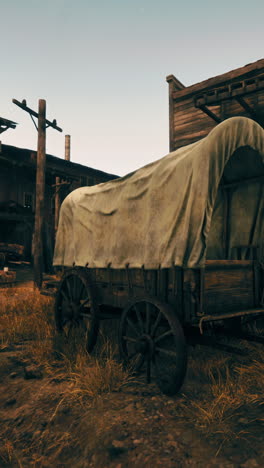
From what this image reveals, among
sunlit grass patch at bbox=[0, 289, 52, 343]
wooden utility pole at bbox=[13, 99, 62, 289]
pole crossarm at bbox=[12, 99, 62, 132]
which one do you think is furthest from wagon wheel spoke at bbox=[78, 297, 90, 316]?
pole crossarm at bbox=[12, 99, 62, 132]

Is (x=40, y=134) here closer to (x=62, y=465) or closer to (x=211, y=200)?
(x=211, y=200)

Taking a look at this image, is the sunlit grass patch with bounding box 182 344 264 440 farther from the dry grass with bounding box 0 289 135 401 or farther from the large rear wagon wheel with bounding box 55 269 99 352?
the large rear wagon wheel with bounding box 55 269 99 352

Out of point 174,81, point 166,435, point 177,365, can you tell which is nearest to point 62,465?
point 166,435

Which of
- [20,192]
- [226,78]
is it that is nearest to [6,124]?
[20,192]

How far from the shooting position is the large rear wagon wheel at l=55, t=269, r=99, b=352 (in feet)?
16.2

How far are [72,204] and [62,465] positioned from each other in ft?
13.3

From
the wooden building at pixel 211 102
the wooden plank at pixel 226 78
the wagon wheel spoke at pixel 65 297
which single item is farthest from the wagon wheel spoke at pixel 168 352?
the wooden plank at pixel 226 78

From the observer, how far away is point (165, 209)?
12.2 ft

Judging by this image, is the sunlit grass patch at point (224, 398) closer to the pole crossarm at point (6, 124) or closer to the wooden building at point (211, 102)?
the wooden building at point (211, 102)

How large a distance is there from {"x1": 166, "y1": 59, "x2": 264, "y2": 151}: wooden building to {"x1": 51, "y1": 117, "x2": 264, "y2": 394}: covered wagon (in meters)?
4.74

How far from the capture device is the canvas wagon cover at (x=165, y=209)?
3.26 meters

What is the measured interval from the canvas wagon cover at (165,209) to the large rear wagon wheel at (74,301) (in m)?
0.28

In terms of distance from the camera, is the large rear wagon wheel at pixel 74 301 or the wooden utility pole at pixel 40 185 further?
the wooden utility pole at pixel 40 185

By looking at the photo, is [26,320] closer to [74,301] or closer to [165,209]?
[74,301]
